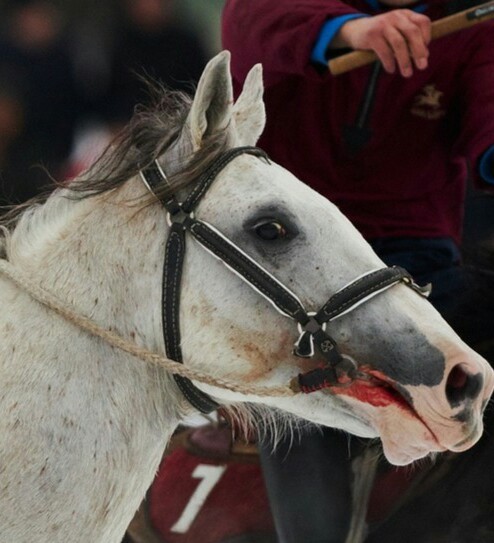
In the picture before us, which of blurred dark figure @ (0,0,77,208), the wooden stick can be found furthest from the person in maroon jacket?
blurred dark figure @ (0,0,77,208)

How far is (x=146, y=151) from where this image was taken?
199cm

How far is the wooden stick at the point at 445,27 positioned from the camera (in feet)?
6.91

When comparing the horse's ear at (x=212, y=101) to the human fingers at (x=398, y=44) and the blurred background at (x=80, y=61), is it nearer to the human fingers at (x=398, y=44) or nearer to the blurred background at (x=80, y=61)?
the human fingers at (x=398, y=44)

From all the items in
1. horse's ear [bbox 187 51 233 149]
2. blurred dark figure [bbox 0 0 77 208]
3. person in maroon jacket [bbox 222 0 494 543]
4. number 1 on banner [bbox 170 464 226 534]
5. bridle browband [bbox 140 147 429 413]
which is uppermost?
horse's ear [bbox 187 51 233 149]

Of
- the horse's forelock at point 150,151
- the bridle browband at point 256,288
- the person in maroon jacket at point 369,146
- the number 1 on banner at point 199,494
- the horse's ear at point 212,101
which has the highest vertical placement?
the horse's ear at point 212,101

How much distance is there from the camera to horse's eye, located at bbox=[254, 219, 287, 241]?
1835 millimetres

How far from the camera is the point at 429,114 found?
98.4 inches

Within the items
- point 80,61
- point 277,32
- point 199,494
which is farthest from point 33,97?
point 277,32

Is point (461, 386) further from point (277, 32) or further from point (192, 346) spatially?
point (277, 32)

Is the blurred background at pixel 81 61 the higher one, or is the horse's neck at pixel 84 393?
the horse's neck at pixel 84 393

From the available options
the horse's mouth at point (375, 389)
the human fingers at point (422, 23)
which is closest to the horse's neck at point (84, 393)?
the horse's mouth at point (375, 389)

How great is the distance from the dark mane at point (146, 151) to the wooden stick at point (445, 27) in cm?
32

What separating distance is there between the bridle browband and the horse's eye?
0.05 m

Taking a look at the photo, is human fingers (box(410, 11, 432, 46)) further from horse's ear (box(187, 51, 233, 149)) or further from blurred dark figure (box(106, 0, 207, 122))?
blurred dark figure (box(106, 0, 207, 122))
